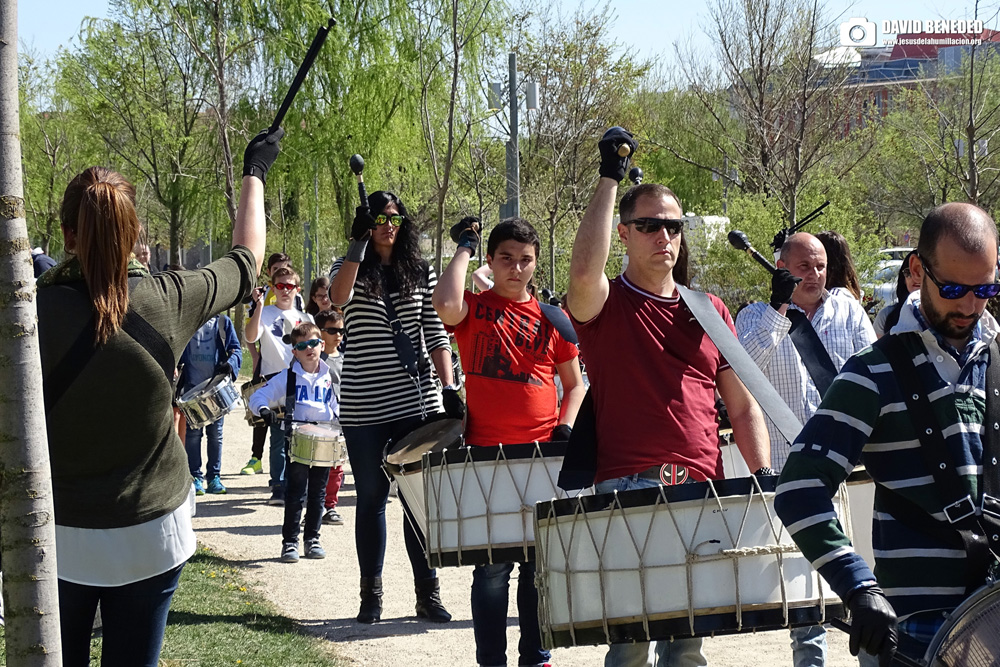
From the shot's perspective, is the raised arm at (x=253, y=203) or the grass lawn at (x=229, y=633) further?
the grass lawn at (x=229, y=633)

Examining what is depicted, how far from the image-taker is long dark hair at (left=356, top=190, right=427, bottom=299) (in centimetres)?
620

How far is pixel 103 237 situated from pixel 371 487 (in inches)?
131

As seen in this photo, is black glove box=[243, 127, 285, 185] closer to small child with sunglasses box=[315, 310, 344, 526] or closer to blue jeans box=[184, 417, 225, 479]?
small child with sunglasses box=[315, 310, 344, 526]

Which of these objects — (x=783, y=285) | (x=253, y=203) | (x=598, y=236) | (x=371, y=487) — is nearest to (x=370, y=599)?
(x=371, y=487)

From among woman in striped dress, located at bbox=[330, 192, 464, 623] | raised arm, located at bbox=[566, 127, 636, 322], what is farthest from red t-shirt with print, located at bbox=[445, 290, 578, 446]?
raised arm, located at bbox=[566, 127, 636, 322]

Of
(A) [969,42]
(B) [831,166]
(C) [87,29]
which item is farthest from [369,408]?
(C) [87,29]

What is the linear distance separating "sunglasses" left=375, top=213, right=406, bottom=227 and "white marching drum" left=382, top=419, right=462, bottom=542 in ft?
3.92

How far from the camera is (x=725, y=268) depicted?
2050 centimetres

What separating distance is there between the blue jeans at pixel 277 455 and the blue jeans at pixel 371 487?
398 centimetres

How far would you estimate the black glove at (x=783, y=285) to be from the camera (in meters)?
4.90

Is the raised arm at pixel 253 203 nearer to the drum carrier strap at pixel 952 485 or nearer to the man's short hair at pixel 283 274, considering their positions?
the drum carrier strap at pixel 952 485

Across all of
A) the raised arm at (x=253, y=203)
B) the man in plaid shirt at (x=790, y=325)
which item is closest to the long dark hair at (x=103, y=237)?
the raised arm at (x=253, y=203)

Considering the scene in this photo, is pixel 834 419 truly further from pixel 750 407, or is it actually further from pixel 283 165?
pixel 283 165

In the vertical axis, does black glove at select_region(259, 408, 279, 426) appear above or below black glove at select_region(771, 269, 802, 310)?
below
